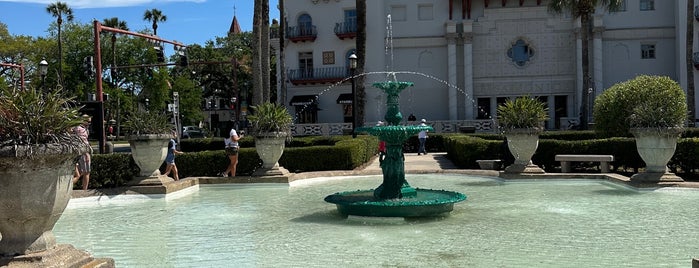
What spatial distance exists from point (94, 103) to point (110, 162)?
3232 millimetres

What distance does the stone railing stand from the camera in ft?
133

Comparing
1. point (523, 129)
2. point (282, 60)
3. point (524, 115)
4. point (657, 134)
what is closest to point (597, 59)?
point (282, 60)

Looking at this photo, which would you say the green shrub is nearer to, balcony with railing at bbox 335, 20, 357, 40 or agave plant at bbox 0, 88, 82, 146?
agave plant at bbox 0, 88, 82, 146

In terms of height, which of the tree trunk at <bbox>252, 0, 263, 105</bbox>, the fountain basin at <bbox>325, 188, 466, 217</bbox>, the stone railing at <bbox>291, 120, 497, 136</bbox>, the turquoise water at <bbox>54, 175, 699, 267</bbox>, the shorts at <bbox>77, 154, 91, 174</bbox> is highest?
the tree trunk at <bbox>252, 0, 263, 105</bbox>

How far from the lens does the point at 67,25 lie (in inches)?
2188

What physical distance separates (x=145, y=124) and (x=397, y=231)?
23.4ft

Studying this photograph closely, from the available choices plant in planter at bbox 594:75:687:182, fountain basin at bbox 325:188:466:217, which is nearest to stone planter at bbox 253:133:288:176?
fountain basin at bbox 325:188:466:217

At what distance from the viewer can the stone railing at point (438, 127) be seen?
40438 millimetres

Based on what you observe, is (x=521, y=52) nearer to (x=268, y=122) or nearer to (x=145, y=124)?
(x=268, y=122)

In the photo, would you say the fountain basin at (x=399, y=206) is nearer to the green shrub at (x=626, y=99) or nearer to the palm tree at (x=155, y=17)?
the green shrub at (x=626, y=99)

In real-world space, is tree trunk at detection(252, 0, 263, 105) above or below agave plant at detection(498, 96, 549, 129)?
above

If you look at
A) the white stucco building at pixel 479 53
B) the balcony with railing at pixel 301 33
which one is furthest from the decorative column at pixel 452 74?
the balcony with railing at pixel 301 33

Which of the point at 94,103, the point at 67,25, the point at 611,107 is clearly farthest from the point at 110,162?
the point at 67,25

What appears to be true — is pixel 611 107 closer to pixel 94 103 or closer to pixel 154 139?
pixel 154 139
